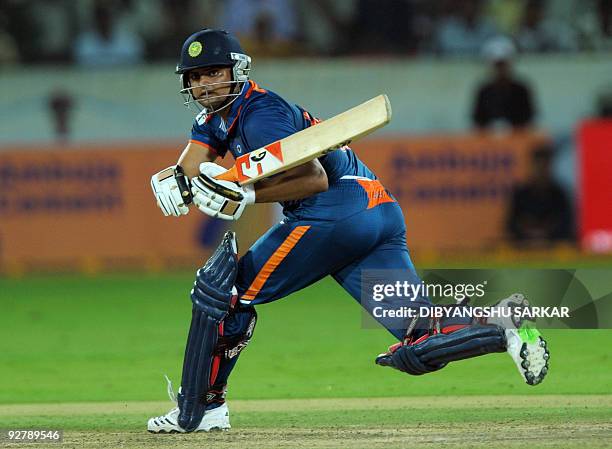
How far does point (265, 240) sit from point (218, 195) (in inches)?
15.2

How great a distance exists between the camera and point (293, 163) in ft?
16.1

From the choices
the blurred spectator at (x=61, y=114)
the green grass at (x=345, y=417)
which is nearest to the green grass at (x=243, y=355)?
the green grass at (x=345, y=417)

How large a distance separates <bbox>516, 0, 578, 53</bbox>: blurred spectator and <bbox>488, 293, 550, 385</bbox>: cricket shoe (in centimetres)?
895

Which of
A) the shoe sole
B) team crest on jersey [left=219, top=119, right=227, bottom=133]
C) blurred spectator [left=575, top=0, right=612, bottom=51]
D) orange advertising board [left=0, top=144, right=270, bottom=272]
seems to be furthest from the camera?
blurred spectator [left=575, top=0, right=612, bottom=51]

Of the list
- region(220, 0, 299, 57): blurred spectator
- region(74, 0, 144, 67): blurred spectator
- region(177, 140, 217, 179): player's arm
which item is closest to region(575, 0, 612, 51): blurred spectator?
region(220, 0, 299, 57): blurred spectator

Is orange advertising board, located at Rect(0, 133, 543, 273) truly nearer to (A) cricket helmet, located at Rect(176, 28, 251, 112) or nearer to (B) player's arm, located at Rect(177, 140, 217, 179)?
(B) player's arm, located at Rect(177, 140, 217, 179)

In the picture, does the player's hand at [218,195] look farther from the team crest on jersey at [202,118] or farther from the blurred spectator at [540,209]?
the blurred spectator at [540,209]

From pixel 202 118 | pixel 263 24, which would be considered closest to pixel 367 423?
pixel 202 118

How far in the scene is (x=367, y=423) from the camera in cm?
552

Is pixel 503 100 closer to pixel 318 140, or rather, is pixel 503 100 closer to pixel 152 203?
pixel 152 203

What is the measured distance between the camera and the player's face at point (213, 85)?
206 inches

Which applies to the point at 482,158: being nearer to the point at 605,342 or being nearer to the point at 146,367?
the point at 605,342

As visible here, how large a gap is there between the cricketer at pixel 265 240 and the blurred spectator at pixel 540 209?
6742mm

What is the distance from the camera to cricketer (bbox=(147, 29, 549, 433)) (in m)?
5.03
